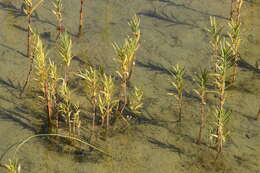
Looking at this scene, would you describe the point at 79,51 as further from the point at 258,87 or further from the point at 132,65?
the point at 258,87

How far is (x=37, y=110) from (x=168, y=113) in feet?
3.55

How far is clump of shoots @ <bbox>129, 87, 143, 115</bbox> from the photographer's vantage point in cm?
404

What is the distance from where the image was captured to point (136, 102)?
4090mm

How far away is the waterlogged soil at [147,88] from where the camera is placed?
3.76 metres

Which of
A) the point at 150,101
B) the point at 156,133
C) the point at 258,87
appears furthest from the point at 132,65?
the point at 258,87

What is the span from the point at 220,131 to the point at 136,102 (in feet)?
2.56

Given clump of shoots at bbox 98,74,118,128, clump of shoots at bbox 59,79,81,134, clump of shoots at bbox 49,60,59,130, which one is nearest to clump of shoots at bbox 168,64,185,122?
clump of shoots at bbox 98,74,118,128

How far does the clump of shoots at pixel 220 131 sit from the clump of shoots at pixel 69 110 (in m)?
1.03

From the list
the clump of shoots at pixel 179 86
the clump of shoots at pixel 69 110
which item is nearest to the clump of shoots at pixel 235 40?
the clump of shoots at pixel 179 86

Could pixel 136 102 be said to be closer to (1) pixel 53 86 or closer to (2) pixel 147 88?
(2) pixel 147 88

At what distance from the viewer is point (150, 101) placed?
424 centimetres

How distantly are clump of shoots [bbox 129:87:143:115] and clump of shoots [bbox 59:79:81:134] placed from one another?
46 cm

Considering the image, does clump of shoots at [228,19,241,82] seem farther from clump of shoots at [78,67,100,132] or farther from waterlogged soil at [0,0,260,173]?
clump of shoots at [78,67,100,132]

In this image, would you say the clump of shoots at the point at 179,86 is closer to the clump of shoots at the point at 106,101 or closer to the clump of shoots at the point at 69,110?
the clump of shoots at the point at 106,101
